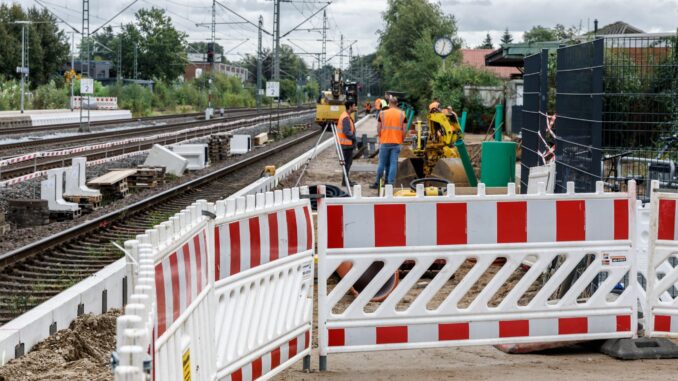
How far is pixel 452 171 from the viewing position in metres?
19.5

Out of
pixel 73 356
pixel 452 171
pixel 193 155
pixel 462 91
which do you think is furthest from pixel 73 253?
pixel 462 91

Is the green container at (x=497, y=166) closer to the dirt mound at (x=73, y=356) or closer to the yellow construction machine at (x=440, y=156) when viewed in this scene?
the yellow construction machine at (x=440, y=156)

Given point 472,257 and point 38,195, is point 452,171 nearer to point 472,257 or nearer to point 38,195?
point 38,195

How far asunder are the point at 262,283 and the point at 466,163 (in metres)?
13.4

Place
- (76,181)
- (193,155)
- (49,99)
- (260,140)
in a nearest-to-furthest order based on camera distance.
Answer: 1. (76,181)
2. (193,155)
3. (260,140)
4. (49,99)

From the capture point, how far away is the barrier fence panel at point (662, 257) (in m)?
7.30

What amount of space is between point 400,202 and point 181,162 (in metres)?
18.0

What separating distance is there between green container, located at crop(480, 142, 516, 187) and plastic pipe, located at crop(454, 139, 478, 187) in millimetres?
3082

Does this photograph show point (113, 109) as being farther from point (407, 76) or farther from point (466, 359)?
point (466, 359)

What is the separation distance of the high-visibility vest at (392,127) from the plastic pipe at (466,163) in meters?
1.27

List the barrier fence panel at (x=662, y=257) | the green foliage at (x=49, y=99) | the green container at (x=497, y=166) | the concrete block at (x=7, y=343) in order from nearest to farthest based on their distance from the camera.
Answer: the concrete block at (x=7, y=343) < the barrier fence panel at (x=662, y=257) < the green container at (x=497, y=166) < the green foliage at (x=49, y=99)

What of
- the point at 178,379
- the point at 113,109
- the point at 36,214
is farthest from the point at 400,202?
the point at 113,109

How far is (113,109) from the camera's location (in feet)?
242

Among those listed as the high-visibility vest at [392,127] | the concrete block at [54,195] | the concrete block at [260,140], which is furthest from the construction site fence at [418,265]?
the concrete block at [260,140]
